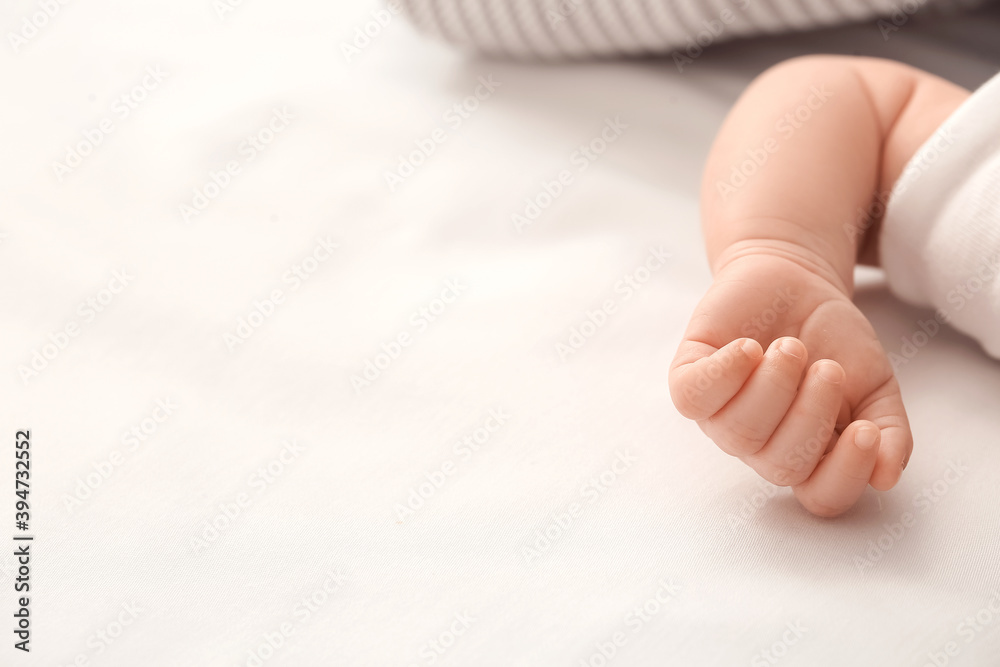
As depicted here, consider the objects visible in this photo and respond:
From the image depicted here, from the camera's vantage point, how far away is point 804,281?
1.87 ft

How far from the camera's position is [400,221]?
779mm

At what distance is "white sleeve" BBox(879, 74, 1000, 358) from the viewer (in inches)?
24.1

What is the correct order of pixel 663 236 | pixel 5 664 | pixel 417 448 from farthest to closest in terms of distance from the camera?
1. pixel 663 236
2. pixel 417 448
3. pixel 5 664

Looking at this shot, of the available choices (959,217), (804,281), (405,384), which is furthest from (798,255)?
(405,384)

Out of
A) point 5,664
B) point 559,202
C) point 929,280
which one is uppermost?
point 5,664

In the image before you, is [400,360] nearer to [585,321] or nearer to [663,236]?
[585,321]

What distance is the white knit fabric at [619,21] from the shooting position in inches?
32.9

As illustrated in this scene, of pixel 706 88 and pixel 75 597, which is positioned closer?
pixel 75 597

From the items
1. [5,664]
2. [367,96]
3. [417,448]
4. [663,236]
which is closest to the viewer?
[5,664]

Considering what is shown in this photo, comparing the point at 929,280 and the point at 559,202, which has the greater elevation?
the point at 559,202

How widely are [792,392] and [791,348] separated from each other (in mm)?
26

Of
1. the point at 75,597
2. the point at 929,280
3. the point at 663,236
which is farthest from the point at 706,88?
the point at 75,597

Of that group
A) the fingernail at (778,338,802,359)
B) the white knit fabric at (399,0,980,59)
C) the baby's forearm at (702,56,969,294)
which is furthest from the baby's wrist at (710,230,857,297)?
the white knit fabric at (399,0,980,59)

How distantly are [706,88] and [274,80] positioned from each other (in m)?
0.49
